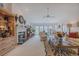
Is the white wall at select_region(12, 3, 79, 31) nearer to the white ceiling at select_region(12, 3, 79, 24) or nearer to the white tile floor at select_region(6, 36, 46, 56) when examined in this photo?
the white ceiling at select_region(12, 3, 79, 24)

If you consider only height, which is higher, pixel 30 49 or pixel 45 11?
pixel 45 11

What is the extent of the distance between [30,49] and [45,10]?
814 mm

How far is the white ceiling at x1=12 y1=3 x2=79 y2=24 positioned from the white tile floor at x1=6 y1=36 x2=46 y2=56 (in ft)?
1.29

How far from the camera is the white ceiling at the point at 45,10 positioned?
2752 mm

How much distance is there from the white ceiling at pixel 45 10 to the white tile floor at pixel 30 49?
1.29 feet

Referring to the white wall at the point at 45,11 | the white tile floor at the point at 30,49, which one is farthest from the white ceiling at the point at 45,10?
the white tile floor at the point at 30,49

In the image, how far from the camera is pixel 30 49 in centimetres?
278

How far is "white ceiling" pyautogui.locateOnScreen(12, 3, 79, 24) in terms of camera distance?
275 cm

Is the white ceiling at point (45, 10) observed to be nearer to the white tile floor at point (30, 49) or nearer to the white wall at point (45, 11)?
the white wall at point (45, 11)

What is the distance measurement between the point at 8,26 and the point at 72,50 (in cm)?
131

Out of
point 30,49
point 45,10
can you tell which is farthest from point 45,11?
point 30,49

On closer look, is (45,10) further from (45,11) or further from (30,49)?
(30,49)

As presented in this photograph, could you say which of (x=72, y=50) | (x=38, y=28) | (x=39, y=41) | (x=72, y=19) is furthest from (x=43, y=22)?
(x=72, y=50)

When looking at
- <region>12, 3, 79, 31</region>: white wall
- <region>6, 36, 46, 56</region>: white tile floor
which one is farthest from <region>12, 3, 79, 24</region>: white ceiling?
<region>6, 36, 46, 56</region>: white tile floor
